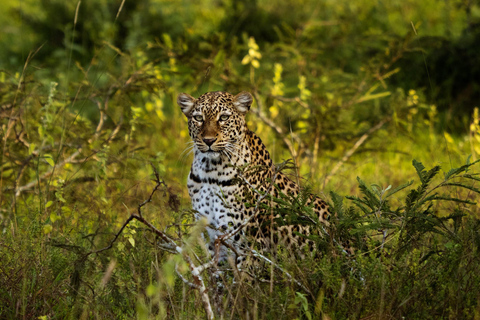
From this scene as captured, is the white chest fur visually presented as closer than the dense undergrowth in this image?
No

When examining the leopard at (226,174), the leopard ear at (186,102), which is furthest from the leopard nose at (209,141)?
the leopard ear at (186,102)

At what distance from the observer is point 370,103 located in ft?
28.4

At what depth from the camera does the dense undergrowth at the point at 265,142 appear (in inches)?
127

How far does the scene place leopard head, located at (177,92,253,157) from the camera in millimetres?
4332

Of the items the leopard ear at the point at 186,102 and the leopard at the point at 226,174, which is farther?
the leopard ear at the point at 186,102

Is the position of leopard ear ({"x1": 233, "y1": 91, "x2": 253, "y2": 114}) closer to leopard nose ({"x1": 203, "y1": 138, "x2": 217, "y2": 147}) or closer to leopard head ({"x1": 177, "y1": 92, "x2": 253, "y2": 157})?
Result: leopard head ({"x1": 177, "y1": 92, "x2": 253, "y2": 157})

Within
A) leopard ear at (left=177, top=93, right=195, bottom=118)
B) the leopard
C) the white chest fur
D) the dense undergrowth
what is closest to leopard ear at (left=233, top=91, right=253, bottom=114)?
the leopard

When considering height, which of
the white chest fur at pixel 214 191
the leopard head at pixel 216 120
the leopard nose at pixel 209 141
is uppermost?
the leopard head at pixel 216 120

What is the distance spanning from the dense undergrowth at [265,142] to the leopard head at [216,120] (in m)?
0.51

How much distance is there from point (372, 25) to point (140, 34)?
393cm

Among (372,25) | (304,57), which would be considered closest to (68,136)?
(304,57)

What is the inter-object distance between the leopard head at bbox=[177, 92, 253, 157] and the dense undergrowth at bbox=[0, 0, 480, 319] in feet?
1.69

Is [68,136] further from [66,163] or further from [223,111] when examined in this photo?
[223,111]

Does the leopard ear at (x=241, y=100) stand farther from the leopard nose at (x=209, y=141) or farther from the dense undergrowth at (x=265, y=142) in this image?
the dense undergrowth at (x=265, y=142)
